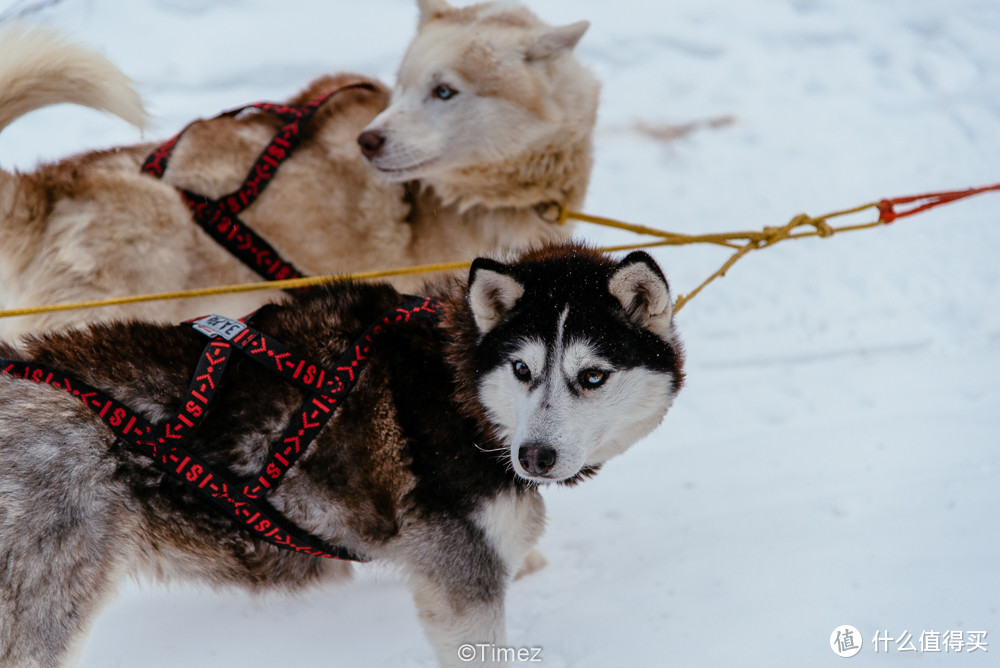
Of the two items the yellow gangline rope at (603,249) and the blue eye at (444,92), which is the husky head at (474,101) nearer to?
the blue eye at (444,92)

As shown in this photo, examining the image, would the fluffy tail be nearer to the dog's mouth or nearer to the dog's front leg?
the dog's mouth

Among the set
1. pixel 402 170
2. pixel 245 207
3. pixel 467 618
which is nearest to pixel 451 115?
pixel 402 170

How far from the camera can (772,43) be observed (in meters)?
8.21

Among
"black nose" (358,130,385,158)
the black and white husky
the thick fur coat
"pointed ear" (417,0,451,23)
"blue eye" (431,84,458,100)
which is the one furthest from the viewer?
"pointed ear" (417,0,451,23)

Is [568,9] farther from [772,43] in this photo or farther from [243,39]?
[243,39]

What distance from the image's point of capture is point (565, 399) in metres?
2.29

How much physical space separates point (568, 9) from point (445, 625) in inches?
281

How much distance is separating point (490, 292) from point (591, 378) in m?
0.40

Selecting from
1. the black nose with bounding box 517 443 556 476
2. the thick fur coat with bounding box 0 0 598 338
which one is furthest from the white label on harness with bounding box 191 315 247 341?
the thick fur coat with bounding box 0 0 598 338

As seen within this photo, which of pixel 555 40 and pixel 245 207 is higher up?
pixel 555 40

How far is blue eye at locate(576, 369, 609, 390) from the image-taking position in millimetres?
2318

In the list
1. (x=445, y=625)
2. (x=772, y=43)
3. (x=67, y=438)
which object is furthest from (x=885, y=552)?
(x=772, y=43)

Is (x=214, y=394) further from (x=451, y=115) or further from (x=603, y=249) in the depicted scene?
(x=451, y=115)

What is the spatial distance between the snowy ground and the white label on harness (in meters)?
1.13
